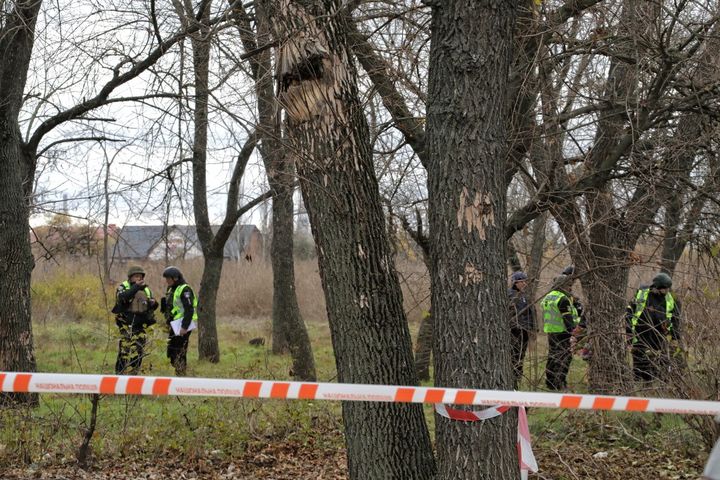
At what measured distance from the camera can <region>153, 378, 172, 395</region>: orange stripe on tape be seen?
413cm

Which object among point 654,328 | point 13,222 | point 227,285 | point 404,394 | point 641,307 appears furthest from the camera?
point 227,285

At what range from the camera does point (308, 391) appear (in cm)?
418

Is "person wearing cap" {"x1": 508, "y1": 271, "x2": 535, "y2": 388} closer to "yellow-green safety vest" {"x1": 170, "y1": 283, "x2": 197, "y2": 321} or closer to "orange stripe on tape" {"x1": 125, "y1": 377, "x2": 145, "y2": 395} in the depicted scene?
"orange stripe on tape" {"x1": 125, "y1": 377, "x2": 145, "y2": 395}

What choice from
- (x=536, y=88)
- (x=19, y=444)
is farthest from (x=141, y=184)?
(x=536, y=88)

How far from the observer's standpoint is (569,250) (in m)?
6.54

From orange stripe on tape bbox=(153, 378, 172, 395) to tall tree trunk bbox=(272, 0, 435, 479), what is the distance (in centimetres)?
105

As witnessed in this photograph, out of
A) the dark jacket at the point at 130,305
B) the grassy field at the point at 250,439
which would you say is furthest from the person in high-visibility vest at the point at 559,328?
the dark jacket at the point at 130,305

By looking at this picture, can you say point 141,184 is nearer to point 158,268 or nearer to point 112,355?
point 112,355

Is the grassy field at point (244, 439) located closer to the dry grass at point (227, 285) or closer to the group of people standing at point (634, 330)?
the group of people standing at point (634, 330)

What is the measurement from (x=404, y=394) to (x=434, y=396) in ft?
0.72

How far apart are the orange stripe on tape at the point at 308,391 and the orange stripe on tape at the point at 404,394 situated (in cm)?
46

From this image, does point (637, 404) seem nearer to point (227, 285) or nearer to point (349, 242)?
point (349, 242)

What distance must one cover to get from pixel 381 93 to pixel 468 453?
3011 mm

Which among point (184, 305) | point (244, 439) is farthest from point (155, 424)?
point (184, 305)
